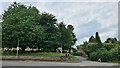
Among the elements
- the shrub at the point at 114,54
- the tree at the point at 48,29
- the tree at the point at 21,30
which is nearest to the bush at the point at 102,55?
the shrub at the point at 114,54

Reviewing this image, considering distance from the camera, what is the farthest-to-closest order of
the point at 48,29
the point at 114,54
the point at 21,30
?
1. the point at 48,29
2. the point at 21,30
3. the point at 114,54

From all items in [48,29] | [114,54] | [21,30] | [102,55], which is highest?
[48,29]

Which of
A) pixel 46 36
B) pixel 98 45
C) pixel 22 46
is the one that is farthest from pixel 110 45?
pixel 22 46

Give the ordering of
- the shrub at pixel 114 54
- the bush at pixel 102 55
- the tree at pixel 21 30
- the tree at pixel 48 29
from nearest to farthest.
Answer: the shrub at pixel 114 54
the tree at pixel 21 30
the bush at pixel 102 55
the tree at pixel 48 29

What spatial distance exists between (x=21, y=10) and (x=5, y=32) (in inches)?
251

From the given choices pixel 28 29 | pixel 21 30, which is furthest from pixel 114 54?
pixel 21 30

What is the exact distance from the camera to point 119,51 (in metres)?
43.8

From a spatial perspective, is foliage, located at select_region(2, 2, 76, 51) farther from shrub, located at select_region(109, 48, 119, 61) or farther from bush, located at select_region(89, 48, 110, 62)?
shrub, located at select_region(109, 48, 119, 61)

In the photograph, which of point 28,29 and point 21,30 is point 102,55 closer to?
point 28,29

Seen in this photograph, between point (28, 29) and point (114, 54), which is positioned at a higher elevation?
→ point (28, 29)

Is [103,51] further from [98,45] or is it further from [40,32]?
[40,32]

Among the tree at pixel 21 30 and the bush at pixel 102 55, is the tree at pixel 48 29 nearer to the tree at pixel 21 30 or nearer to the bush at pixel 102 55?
the tree at pixel 21 30

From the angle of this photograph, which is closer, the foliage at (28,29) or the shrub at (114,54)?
the shrub at (114,54)

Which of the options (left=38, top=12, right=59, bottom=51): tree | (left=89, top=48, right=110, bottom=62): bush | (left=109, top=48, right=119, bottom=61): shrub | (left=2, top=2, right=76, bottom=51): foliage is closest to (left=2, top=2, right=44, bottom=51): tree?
(left=2, top=2, right=76, bottom=51): foliage
